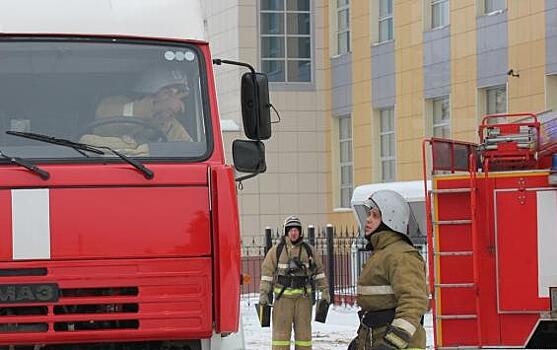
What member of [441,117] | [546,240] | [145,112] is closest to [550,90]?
[441,117]

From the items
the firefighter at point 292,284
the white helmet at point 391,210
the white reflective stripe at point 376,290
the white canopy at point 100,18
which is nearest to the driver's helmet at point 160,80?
the white canopy at point 100,18

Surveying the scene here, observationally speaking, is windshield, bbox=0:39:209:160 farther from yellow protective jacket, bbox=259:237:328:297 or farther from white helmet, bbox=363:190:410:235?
yellow protective jacket, bbox=259:237:328:297

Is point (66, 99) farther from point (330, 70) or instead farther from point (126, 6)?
point (330, 70)

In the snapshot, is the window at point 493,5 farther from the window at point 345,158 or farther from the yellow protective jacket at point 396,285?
the yellow protective jacket at point 396,285

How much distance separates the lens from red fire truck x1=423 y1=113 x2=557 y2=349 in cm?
1140

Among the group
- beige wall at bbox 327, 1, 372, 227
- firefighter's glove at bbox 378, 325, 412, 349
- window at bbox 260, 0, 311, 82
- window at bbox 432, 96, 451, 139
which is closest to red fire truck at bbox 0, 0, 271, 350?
firefighter's glove at bbox 378, 325, 412, 349

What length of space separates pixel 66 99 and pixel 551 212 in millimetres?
4904

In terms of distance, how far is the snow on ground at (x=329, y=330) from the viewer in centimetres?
1809

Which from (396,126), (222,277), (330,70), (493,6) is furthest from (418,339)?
(330,70)

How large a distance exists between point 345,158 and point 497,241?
21.0 m

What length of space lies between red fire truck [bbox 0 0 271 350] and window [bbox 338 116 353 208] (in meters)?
24.1

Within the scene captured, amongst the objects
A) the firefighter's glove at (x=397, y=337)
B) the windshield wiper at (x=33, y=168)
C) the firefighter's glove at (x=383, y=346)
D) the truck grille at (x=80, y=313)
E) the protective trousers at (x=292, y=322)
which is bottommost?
Answer: the protective trousers at (x=292, y=322)

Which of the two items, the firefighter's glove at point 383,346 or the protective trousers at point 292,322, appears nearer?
the firefighter's glove at point 383,346

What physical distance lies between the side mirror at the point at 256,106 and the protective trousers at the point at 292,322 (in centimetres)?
670
